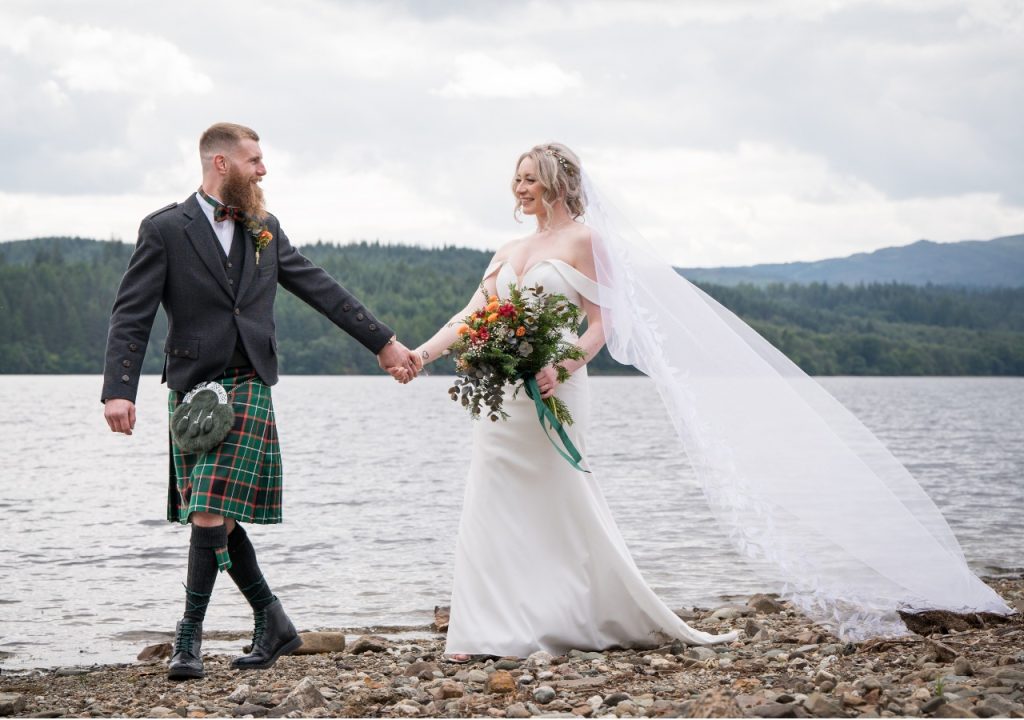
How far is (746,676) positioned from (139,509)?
1681 centimetres

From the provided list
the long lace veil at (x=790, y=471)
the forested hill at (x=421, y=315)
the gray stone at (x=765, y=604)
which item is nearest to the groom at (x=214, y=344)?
the long lace veil at (x=790, y=471)

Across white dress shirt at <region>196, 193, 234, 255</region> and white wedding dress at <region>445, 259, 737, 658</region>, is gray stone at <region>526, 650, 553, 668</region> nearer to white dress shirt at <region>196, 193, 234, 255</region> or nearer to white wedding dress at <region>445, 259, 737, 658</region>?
white wedding dress at <region>445, 259, 737, 658</region>

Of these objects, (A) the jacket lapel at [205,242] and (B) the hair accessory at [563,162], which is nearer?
(A) the jacket lapel at [205,242]

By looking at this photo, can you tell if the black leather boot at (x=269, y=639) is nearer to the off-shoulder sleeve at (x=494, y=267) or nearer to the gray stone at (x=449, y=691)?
the gray stone at (x=449, y=691)

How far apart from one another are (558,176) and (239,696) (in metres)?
3.55

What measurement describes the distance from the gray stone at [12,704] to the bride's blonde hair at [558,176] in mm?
4108

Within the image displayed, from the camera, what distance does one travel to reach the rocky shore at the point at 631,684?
16.9 ft

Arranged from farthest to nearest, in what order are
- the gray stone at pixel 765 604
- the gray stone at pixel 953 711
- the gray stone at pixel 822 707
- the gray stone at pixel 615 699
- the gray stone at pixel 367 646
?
the gray stone at pixel 765 604 < the gray stone at pixel 367 646 < the gray stone at pixel 615 699 < the gray stone at pixel 822 707 < the gray stone at pixel 953 711

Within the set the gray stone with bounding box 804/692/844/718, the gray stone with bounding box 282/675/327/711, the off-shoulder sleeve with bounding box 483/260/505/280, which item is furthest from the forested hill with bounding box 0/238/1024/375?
the gray stone with bounding box 804/692/844/718

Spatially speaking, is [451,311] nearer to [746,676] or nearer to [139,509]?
[139,509]

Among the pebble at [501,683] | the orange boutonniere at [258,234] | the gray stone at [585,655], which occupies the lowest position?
the gray stone at [585,655]

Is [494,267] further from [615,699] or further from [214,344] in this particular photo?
[615,699]

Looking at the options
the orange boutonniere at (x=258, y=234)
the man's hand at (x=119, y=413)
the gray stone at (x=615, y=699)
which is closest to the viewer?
the gray stone at (x=615, y=699)

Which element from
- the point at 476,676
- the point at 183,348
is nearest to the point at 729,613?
the point at 476,676
